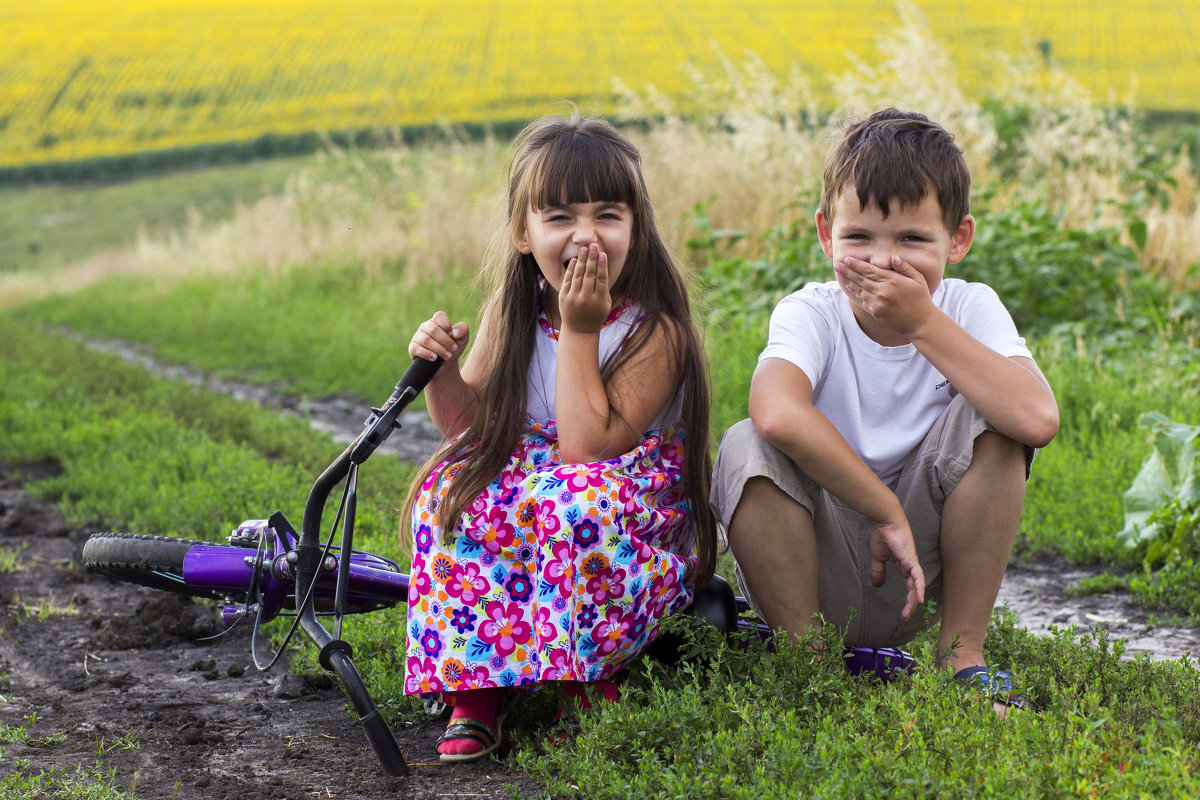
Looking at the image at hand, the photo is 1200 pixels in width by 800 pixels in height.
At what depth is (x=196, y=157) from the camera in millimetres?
38281

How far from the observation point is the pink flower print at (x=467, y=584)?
2.46 meters

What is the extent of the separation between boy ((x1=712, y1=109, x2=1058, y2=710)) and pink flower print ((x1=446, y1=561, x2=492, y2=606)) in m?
0.60

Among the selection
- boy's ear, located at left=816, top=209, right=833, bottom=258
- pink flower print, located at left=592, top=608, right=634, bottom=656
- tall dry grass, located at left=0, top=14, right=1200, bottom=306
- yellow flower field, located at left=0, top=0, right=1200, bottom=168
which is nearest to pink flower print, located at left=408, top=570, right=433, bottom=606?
pink flower print, located at left=592, top=608, right=634, bottom=656

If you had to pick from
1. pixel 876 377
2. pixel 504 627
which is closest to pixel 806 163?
pixel 876 377

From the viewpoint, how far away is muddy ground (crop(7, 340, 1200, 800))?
7.69 feet

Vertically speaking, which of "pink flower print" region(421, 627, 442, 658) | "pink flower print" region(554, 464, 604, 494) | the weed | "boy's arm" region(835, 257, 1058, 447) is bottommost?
the weed

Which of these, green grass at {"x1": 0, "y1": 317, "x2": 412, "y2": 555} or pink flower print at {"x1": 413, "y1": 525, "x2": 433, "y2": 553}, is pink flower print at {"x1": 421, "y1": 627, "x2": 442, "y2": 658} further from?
green grass at {"x1": 0, "y1": 317, "x2": 412, "y2": 555}

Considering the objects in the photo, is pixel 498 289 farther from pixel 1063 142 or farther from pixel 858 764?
pixel 1063 142

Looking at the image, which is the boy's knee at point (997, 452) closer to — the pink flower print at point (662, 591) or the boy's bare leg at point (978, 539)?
the boy's bare leg at point (978, 539)

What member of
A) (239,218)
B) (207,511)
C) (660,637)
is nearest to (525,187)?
(660,637)

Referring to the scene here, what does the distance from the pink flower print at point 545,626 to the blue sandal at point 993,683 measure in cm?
91

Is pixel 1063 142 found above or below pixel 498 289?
above

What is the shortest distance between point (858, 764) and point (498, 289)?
1510mm

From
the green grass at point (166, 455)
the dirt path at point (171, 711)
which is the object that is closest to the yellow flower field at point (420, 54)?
the green grass at point (166, 455)
